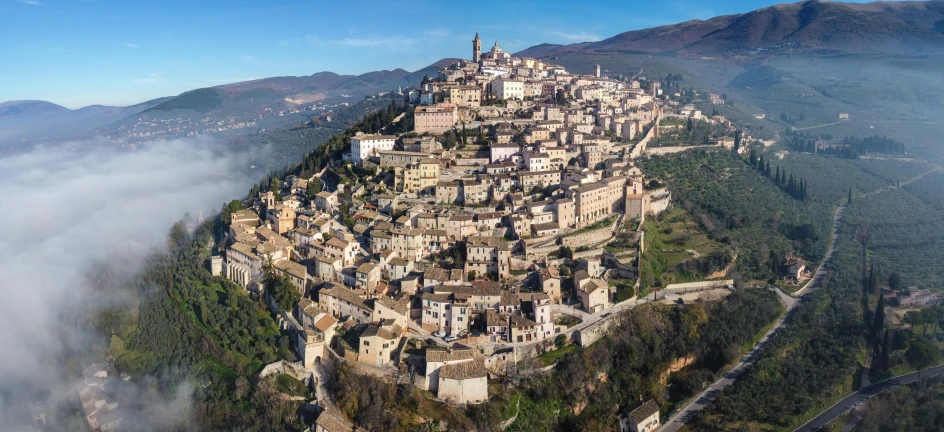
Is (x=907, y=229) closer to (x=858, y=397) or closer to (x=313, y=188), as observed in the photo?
(x=858, y=397)

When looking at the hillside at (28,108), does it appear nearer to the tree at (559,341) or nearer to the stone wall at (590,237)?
the stone wall at (590,237)

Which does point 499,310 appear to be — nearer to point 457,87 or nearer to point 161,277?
point 161,277

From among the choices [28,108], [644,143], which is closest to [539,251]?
[644,143]

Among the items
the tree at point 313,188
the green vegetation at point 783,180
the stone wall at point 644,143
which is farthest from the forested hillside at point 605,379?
the green vegetation at point 783,180

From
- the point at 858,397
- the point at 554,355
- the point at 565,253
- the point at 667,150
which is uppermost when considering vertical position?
the point at 667,150

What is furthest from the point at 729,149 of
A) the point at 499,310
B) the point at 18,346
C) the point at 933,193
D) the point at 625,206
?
the point at 18,346
